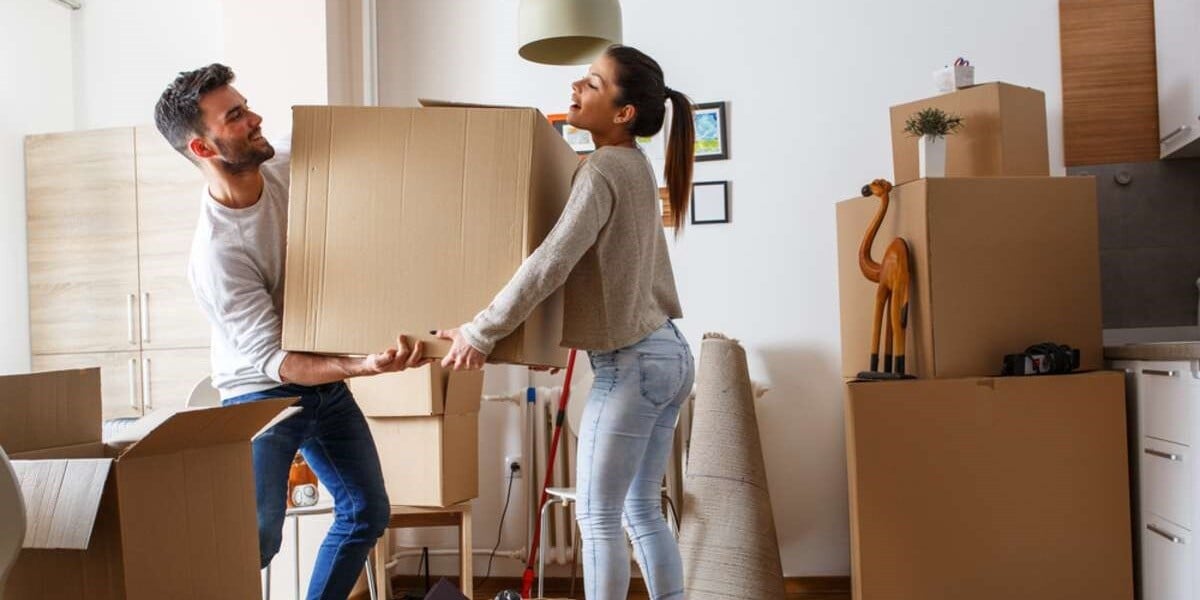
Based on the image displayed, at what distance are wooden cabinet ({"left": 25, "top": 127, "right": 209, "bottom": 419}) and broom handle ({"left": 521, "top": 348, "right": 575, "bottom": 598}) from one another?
4.19 ft

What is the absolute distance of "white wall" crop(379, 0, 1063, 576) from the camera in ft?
11.6

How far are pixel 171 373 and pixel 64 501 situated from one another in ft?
7.87

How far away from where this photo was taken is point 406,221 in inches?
72.3

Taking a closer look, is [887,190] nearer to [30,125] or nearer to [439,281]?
[439,281]

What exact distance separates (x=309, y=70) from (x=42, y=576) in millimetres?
2231

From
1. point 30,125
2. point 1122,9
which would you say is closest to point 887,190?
point 1122,9

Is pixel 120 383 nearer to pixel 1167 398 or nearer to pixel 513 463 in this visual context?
pixel 513 463

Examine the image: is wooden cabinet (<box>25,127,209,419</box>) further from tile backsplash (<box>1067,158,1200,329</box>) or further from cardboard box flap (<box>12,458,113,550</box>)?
tile backsplash (<box>1067,158,1200,329</box>)

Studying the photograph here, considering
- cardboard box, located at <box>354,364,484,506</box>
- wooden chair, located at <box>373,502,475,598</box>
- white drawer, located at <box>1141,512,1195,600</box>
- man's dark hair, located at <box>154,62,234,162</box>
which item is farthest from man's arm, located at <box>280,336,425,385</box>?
white drawer, located at <box>1141,512,1195,600</box>

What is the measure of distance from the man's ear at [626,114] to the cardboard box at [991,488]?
1.07 meters

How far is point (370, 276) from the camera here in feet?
6.05

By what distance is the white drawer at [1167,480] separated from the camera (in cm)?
231

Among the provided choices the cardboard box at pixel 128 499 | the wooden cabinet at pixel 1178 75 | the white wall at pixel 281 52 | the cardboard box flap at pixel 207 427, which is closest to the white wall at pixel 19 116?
the white wall at pixel 281 52

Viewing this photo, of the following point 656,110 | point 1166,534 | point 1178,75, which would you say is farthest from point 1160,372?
point 656,110
